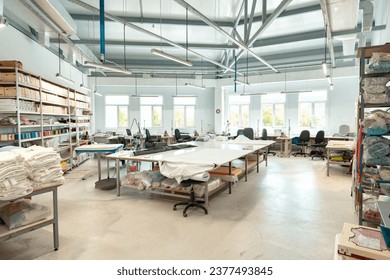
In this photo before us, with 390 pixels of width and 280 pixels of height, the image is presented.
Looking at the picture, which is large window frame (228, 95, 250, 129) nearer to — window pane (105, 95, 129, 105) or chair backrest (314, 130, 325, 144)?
chair backrest (314, 130, 325, 144)

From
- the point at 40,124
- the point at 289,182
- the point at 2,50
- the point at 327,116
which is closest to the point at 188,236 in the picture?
the point at 289,182

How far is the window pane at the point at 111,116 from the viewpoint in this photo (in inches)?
435

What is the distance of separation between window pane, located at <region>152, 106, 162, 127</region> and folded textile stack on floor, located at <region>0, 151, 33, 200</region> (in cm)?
924

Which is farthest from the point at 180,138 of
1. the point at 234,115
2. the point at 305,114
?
the point at 305,114

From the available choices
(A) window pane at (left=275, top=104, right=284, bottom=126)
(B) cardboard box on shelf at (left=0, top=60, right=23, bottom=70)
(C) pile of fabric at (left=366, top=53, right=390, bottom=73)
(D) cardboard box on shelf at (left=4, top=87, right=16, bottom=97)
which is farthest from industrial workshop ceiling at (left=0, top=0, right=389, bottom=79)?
(A) window pane at (left=275, top=104, right=284, bottom=126)

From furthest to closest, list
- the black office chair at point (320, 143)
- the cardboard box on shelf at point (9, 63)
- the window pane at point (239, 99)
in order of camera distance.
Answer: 1. the window pane at point (239, 99)
2. the black office chair at point (320, 143)
3. the cardboard box on shelf at point (9, 63)

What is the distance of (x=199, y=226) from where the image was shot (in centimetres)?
285

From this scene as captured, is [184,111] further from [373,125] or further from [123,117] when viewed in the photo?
[373,125]

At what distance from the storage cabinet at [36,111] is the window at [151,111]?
364cm

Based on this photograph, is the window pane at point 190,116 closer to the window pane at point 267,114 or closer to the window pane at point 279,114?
the window pane at point 267,114

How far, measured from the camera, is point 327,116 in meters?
9.37

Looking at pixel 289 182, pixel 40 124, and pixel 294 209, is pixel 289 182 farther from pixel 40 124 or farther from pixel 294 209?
pixel 40 124

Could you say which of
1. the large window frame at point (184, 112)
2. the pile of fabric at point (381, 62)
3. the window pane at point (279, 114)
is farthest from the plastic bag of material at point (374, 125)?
the large window frame at point (184, 112)

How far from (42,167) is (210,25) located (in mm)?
3736
